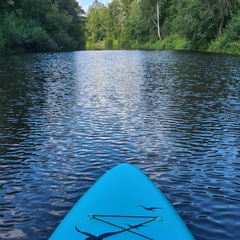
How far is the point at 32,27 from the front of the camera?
53938 millimetres

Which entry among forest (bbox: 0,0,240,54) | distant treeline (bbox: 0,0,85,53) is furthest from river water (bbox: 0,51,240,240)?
distant treeline (bbox: 0,0,85,53)

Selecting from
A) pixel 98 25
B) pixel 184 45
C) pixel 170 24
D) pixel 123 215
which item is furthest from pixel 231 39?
pixel 98 25

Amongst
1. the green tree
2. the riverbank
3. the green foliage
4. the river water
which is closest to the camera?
the river water

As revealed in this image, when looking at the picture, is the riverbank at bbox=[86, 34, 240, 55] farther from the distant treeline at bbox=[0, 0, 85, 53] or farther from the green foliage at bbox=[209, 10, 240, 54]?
the distant treeline at bbox=[0, 0, 85, 53]

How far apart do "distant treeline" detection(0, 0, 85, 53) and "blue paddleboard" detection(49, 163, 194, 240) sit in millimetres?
42512

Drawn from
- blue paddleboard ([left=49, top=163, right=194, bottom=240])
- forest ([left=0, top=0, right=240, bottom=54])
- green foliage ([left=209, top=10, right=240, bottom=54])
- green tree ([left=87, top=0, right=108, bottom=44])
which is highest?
green tree ([left=87, top=0, right=108, bottom=44])

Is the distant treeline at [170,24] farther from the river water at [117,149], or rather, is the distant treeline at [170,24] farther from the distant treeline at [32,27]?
the river water at [117,149]

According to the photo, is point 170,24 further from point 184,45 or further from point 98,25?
point 98,25

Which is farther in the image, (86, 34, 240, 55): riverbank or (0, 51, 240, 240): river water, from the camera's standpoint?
(86, 34, 240, 55): riverbank

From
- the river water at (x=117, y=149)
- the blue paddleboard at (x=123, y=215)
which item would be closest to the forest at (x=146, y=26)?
the river water at (x=117, y=149)

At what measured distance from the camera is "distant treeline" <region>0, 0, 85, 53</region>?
1849 inches

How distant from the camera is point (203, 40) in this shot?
4844cm

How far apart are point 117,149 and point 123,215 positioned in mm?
4186

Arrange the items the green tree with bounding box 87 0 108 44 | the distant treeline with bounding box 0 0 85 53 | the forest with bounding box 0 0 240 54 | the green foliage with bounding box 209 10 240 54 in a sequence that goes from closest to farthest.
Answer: the green foliage with bounding box 209 10 240 54, the forest with bounding box 0 0 240 54, the distant treeline with bounding box 0 0 85 53, the green tree with bounding box 87 0 108 44
